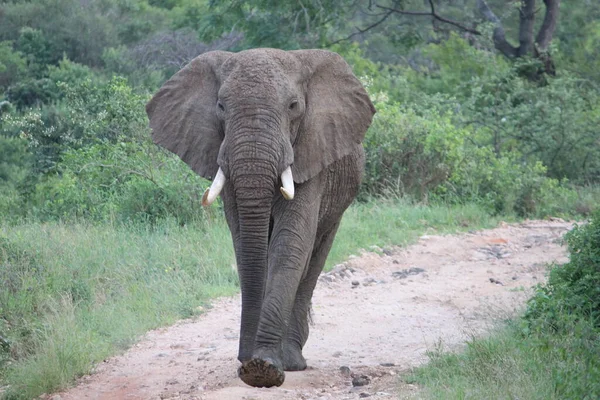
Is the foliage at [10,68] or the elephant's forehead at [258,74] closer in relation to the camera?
the elephant's forehead at [258,74]

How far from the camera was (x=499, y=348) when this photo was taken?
601 cm

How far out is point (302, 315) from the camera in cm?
684

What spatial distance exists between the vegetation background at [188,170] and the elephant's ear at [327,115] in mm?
1523

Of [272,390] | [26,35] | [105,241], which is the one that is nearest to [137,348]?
[272,390]

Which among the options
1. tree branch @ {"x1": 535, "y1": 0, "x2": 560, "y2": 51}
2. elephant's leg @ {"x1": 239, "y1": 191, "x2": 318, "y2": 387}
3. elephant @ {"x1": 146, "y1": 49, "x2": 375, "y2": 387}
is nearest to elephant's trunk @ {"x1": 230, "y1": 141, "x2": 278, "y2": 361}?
elephant @ {"x1": 146, "y1": 49, "x2": 375, "y2": 387}

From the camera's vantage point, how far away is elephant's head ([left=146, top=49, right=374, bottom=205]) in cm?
561

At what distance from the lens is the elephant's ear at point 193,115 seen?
6184 millimetres

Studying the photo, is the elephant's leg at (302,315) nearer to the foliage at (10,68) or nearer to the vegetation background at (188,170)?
the vegetation background at (188,170)

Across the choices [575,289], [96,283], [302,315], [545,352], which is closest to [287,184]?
[302,315]

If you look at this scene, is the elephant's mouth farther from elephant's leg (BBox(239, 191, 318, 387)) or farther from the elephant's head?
elephant's leg (BBox(239, 191, 318, 387))

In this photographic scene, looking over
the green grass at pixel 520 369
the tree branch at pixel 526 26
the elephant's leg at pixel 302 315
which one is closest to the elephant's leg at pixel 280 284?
the elephant's leg at pixel 302 315

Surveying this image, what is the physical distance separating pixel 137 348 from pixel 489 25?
14870 millimetres

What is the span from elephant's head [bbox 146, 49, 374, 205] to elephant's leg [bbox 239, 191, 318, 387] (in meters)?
0.25

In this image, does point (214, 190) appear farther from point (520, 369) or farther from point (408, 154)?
point (408, 154)
